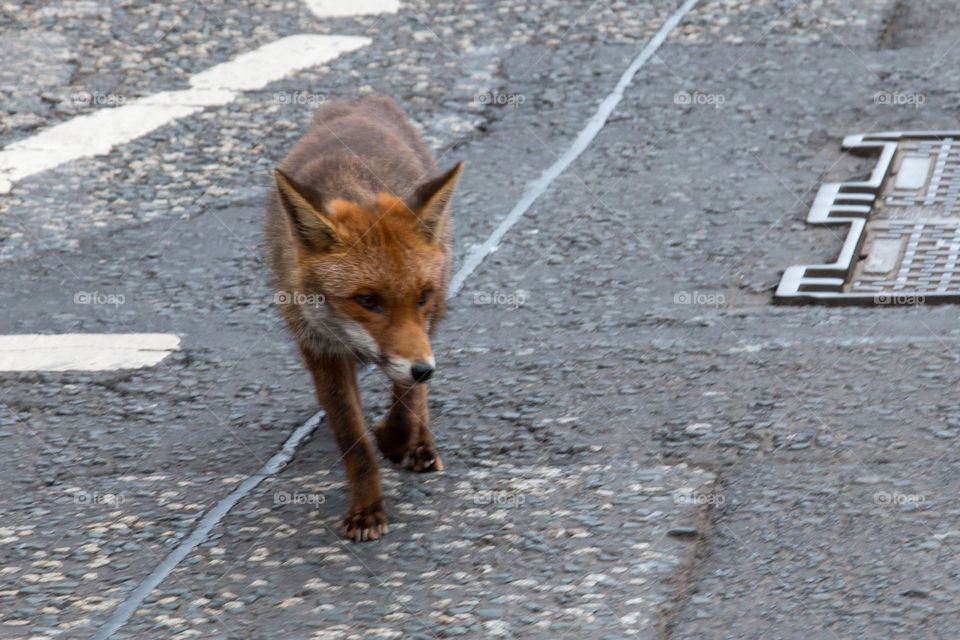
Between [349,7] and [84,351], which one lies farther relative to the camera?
[349,7]

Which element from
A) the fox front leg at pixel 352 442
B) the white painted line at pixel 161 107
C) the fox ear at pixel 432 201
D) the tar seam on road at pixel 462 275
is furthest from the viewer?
the white painted line at pixel 161 107

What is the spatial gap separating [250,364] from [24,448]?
114 cm

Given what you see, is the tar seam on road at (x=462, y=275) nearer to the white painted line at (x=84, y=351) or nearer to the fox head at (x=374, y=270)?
the fox head at (x=374, y=270)

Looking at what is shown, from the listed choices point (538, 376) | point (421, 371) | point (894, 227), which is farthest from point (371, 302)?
point (894, 227)

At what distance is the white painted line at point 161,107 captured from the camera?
25.9ft

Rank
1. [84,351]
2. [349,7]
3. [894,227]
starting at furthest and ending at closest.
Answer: [349,7] < [894,227] < [84,351]

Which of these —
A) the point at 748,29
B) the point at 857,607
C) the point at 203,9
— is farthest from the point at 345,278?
the point at 203,9

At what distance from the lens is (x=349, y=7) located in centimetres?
1039

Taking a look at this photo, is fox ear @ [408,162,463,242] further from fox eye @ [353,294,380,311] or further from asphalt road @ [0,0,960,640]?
asphalt road @ [0,0,960,640]

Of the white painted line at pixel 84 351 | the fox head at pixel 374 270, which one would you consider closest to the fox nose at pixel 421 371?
the fox head at pixel 374 270

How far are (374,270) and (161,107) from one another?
204 inches

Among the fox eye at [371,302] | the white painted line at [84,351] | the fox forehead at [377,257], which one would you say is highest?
the fox forehead at [377,257]

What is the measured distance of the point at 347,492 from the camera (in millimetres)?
4512

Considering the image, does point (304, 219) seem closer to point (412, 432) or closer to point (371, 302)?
point (371, 302)
